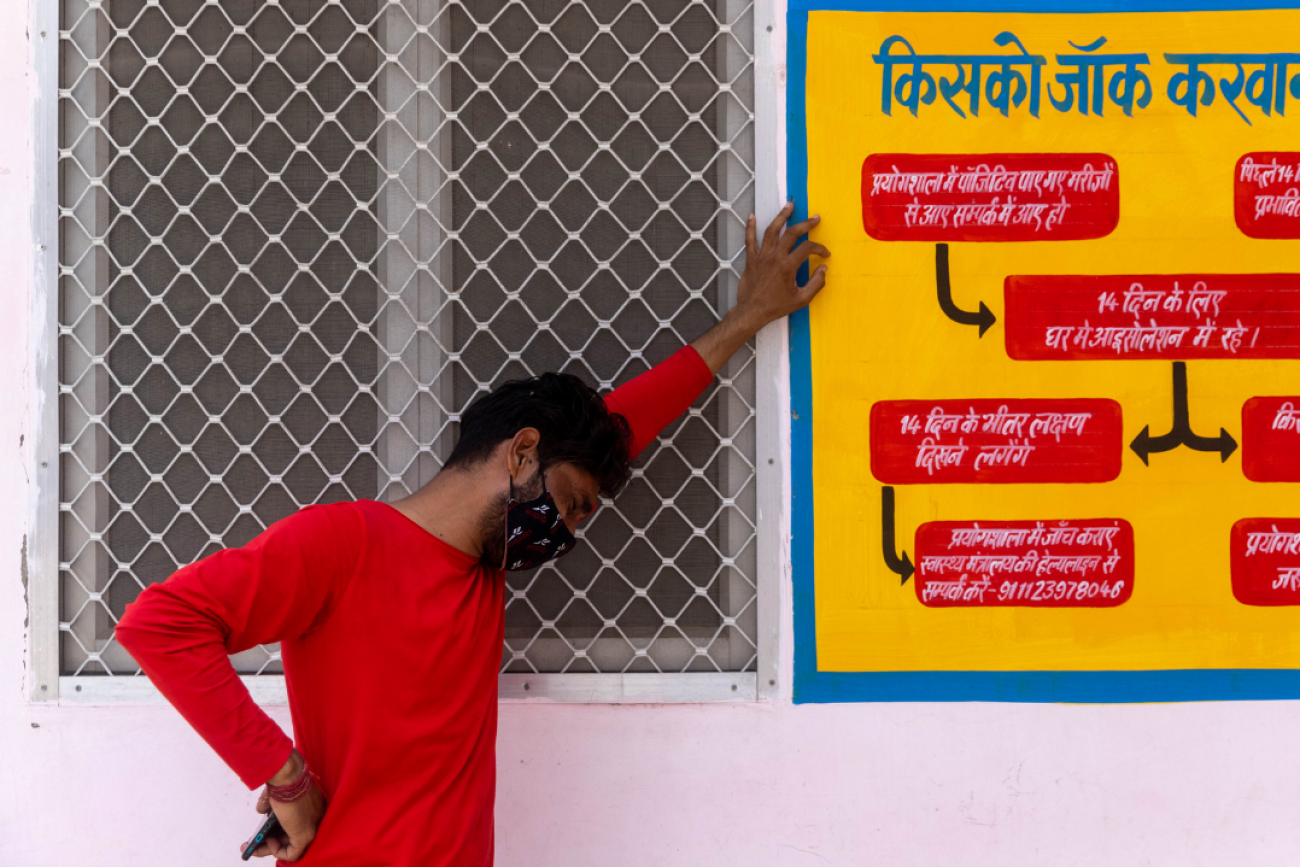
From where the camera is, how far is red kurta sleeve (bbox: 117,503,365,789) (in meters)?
0.91

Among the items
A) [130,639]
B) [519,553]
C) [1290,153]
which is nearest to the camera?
[130,639]

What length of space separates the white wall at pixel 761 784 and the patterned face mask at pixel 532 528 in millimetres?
425

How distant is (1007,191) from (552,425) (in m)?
0.90

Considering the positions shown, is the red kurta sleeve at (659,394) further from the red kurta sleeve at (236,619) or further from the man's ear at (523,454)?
the red kurta sleeve at (236,619)

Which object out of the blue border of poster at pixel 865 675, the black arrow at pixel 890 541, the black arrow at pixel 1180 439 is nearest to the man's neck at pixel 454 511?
the blue border of poster at pixel 865 675

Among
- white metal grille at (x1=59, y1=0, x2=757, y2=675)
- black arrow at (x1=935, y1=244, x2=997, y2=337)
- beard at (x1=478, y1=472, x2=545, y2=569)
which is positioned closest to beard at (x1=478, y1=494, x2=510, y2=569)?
beard at (x1=478, y1=472, x2=545, y2=569)

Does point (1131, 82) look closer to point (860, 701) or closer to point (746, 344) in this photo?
point (746, 344)

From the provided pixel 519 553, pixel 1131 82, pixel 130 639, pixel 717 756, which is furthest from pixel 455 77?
pixel 717 756

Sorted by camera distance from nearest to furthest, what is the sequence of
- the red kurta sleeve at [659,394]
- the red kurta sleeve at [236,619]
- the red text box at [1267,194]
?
the red kurta sleeve at [236,619]
the red kurta sleeve at [659,394]
the red text box at [1267,194]

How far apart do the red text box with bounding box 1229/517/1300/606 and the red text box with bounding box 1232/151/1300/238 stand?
0.50 meters

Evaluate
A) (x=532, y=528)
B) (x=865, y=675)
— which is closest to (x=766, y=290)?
(x=532, y=528)

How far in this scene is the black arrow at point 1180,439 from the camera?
140 centimetres

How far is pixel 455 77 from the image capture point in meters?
1.42

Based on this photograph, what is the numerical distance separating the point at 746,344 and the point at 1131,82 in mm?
799
